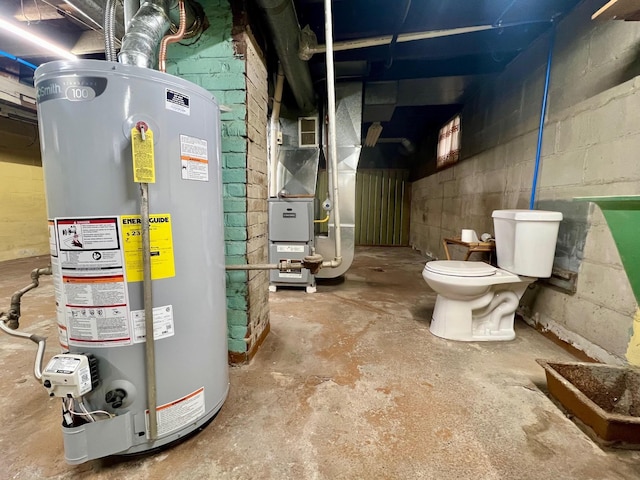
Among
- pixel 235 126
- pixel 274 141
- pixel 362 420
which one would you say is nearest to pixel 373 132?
pixel 274 141

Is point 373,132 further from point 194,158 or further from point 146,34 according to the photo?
point 194,158

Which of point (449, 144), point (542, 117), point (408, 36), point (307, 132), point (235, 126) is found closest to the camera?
point (235, 126)

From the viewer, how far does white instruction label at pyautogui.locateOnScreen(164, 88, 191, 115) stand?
2.80 feet

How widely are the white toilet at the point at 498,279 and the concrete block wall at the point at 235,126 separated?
1.18m

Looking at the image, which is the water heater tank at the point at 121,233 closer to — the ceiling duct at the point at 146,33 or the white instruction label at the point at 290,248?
the ceiling duct at the point at 146,33

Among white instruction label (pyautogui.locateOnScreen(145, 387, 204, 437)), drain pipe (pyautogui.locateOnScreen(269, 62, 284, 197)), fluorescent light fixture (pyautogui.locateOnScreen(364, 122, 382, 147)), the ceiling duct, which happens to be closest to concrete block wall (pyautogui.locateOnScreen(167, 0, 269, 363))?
the ceiling duct

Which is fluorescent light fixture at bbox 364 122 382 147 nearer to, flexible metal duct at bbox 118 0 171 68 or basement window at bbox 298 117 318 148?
basement window at bbox 298 117 318 148

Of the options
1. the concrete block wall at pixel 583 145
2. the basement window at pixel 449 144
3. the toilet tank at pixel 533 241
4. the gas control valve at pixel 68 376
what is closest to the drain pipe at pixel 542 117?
the concrete block wall at pixel 583 145

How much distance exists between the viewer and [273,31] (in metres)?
1.62

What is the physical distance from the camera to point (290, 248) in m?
2.77

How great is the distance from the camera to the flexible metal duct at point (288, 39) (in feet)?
4.71

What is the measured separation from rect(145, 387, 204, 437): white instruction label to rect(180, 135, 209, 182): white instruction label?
29.8 inches

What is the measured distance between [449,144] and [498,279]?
9.29 feet

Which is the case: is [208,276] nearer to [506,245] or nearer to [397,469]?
[397,469]
